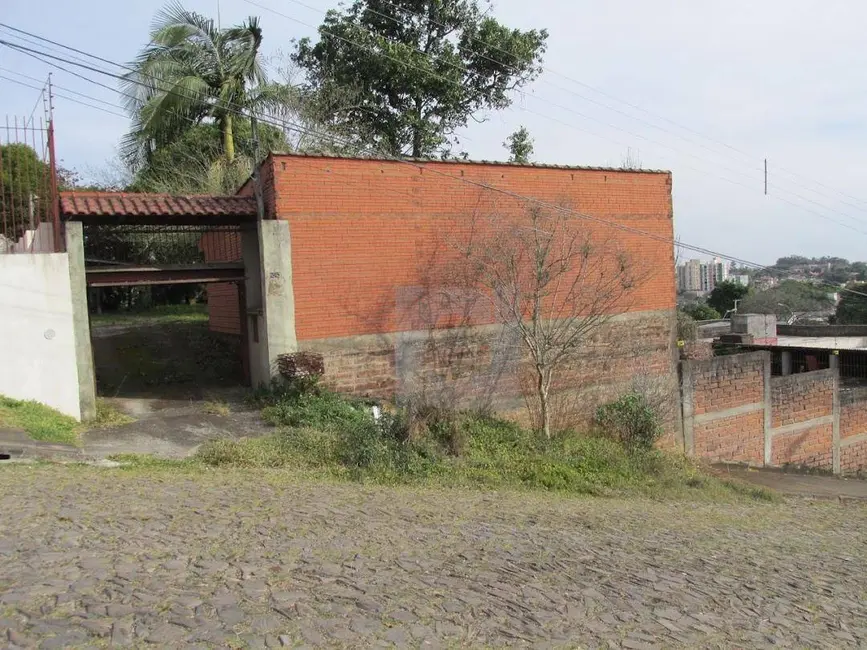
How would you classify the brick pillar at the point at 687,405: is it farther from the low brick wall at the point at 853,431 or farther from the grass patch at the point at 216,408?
the grass patch at the point at 216,408

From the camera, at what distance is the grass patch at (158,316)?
20516mm

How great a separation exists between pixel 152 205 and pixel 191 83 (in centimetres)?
925

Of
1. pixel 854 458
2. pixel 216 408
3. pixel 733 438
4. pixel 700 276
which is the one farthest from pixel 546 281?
pixel 700 276

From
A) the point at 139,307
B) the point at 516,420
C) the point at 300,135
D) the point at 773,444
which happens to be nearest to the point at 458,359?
the point at 516,420

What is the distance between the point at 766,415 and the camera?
16.6 metres

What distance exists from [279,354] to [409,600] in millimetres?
8178

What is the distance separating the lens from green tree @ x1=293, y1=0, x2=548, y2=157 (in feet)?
74.8

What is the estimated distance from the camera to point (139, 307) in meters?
25.2

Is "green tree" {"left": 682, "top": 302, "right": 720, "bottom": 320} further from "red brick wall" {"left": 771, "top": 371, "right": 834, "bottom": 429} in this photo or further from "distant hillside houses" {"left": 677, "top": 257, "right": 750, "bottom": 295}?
"red brick wall" {"left": 771, "top": 371, "right": 834, "bottom": 429}

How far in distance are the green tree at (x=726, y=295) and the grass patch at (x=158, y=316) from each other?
121ft

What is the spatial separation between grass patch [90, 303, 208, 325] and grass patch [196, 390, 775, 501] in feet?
A: 32.0

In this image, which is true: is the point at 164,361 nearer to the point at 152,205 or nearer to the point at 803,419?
the point at 152,205

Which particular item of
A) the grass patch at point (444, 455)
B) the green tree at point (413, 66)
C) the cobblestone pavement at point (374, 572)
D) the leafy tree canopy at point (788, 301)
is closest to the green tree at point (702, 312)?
the leafy tree canopy at point (788, 301)

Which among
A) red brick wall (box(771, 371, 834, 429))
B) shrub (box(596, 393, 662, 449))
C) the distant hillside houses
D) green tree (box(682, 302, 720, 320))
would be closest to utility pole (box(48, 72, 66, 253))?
shrub (box(596, 393, 662, 449))
